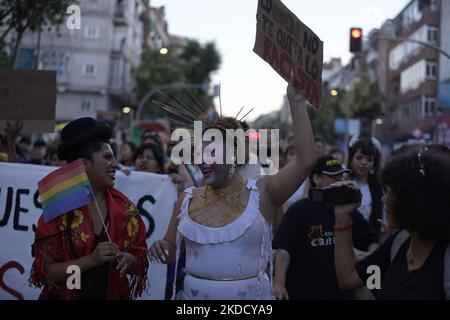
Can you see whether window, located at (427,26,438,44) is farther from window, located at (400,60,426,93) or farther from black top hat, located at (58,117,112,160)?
black top hat, located at (58,117,112,160)

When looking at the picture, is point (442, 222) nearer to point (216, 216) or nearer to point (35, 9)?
point (216, 216)

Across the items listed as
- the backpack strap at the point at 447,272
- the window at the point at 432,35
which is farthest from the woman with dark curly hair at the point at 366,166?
the window at the point at 432,35

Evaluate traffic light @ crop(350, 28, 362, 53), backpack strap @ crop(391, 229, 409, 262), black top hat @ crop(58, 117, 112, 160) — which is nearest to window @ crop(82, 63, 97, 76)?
traffic light @ crop(350, 28, 362, 53)

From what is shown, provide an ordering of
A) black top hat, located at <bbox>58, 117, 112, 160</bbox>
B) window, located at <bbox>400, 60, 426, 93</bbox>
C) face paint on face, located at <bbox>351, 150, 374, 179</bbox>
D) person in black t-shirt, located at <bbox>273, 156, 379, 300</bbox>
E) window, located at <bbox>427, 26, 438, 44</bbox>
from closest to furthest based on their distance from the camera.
→ black top hat, located at <bbox>58, 117, 112, 160</bbox> < person in black t-shirt, located at <bbox>273, 156, 379, 300</bbox> < face paint on face, located at <bbox>351, 150, 374, 179</bbox> < window, located at <bbox>427, 26, 438, 44</bbox> < window, located at <bbox>400, 60, 426, 93</bbox>

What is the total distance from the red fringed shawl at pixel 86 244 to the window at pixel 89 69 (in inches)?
1779

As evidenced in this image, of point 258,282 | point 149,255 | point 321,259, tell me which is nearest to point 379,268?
point 258,282

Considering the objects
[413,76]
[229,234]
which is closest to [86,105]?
[413,76]

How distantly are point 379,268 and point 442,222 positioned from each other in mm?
444

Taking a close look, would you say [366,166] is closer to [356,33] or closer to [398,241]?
[398,241]

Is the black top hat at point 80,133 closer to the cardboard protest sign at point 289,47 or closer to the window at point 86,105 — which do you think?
the cardboard protest sign at point 289,47

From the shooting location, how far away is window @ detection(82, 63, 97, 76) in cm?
4772

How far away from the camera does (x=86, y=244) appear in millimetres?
3627

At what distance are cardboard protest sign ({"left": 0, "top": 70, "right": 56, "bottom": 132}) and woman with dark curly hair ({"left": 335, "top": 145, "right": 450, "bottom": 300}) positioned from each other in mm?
3128

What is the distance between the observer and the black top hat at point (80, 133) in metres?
3.79
